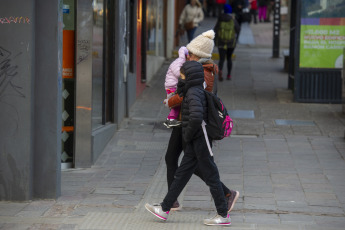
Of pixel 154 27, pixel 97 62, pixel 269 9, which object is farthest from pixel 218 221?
pixel 269 9

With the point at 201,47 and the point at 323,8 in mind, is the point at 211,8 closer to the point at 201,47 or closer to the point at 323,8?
the point at 323,8

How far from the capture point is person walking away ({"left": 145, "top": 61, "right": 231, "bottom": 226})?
6578 millimetres

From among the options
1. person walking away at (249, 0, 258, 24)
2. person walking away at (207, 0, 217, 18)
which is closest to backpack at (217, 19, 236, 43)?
person walking away at (249, 0, 258, 24)

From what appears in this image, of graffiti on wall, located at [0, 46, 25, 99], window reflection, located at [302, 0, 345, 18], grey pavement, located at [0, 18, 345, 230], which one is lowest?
grey pavement, located at [0, 18, 345, 230]

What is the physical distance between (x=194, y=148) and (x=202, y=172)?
226 mm

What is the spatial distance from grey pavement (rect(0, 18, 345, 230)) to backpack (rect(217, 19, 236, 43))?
8.81ft

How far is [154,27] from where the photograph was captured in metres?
17.7

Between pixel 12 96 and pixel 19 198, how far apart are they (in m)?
1.01

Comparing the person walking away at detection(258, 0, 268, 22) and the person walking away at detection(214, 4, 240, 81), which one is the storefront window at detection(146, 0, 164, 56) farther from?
the person walking away at detection(258, 0, 268, 22)

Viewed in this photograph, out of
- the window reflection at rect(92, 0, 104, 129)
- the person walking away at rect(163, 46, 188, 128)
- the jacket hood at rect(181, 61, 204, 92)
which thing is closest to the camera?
the jacket hood at rect(181, 61, 204, 92)

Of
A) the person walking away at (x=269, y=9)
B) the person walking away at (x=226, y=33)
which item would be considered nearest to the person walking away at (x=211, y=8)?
the person walking away at (x=269, y=9)

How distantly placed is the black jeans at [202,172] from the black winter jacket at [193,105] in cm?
12

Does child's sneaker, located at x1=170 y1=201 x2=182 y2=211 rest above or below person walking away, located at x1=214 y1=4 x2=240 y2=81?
below

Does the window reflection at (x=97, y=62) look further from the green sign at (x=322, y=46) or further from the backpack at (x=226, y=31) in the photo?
the backpack at (x=226, y=31)
